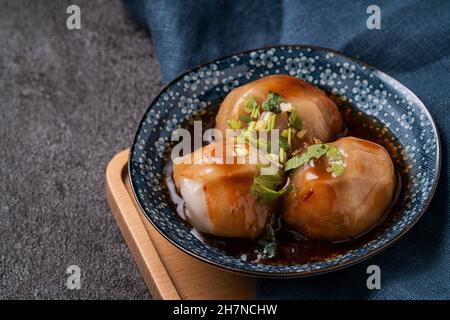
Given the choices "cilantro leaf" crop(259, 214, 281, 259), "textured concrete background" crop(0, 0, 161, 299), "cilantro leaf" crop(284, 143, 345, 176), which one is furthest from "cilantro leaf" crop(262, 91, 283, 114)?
"textured concrete background" crop(0, 0, 161, 299)

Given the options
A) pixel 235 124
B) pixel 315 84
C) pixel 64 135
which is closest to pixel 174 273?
pixel 235 124

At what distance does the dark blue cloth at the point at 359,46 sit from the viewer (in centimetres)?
132

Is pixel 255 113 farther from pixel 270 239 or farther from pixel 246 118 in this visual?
pixel 270 239

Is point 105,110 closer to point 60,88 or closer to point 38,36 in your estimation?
point 60,88

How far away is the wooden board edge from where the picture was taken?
134 cm

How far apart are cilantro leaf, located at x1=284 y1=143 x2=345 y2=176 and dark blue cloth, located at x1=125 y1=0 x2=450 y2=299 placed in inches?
8.7

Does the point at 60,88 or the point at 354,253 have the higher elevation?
the point at 60,88

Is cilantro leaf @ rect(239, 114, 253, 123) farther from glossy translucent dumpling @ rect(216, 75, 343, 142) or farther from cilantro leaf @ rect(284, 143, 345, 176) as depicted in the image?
cilantro leaf @ rect(284, 143, 345, 176)

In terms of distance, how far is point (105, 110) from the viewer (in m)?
1.95

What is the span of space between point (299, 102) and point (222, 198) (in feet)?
0.99

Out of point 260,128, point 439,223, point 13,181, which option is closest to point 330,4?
point 260,128

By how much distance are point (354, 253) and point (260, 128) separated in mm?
325

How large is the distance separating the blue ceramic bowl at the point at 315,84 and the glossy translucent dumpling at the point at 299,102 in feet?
0.38

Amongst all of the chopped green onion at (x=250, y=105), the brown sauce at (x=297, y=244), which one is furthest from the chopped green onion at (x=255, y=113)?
the brown sauce at (x=297, y=244)
